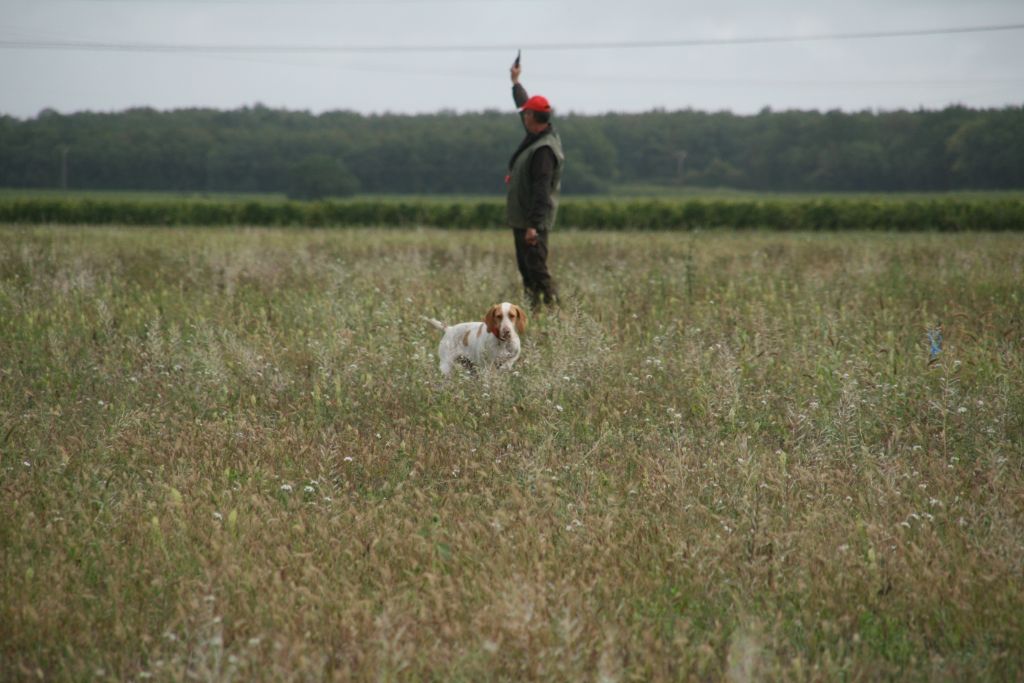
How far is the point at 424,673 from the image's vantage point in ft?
9.71

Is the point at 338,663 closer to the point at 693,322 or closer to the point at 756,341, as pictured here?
the point at 756,341

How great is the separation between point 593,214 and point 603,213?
450 mm

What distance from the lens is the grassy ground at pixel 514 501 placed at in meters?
A: 3.11

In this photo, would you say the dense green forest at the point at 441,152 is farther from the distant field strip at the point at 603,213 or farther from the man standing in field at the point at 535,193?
the man standing in field at the point at 535,193

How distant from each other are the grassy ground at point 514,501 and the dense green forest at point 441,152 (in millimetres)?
57592

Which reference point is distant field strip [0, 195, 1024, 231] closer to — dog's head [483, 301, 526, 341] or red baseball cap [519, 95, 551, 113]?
red baseball cap [519, 95, 551, 113]

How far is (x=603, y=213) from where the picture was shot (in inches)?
1476

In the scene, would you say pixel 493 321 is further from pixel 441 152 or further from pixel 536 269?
pixel 441 152

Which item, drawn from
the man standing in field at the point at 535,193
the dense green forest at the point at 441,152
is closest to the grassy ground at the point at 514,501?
the man standing in field at the point at 535,193

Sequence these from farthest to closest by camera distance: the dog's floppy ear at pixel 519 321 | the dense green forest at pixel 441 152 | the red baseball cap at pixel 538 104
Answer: the dense green forest at pixel 441 152, the red baseball cap at pixel 538 104, the dog's floppy ear at pixel 519 321

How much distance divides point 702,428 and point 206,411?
10.5 feet

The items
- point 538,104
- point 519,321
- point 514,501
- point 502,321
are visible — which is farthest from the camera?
point 538,104

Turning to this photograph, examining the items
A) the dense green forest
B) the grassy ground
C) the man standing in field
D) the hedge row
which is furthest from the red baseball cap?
the dense green forest

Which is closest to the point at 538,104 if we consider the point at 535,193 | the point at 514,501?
the point at 535,193
